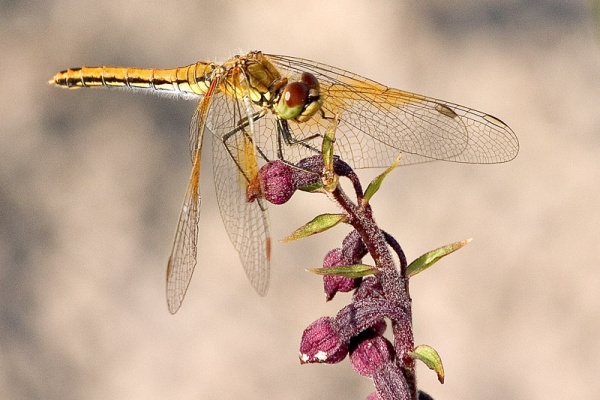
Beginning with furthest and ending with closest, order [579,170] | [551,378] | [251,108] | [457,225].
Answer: [579,170] → [457,225] → [551,378] → [251,108]

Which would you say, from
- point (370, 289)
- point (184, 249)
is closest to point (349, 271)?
point (370, 289)

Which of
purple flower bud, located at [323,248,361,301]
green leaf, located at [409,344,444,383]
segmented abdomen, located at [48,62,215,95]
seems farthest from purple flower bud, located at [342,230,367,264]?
segmented abdomen, located at [48,62,215,95]


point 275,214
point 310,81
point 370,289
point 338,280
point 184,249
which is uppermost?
point 275,214

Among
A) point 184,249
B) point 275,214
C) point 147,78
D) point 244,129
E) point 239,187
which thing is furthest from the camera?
point 275,214

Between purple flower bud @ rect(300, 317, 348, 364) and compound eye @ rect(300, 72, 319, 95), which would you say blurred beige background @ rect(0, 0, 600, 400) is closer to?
compound eye @ rect(300, 72, 319, 95)

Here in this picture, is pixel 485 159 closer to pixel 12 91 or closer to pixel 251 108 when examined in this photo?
pixel 251 108

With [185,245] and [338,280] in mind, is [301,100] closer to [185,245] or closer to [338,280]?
[185,245]

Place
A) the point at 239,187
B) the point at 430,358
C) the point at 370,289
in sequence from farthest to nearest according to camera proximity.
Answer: the point at 239,187, the point at 370,289, the point at 430,358

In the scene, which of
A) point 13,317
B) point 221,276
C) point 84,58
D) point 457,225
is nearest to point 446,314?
point 457,225

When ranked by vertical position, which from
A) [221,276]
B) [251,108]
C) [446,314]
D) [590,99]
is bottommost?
[251,108]
